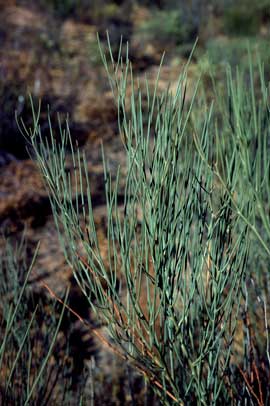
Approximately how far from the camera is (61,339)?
285 centimetres

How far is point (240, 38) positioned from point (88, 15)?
269cm

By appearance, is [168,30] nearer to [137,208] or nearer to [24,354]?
[137,208]

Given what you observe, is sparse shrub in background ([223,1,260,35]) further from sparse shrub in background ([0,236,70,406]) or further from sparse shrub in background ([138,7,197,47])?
sparse shrub in background ([0,236,70,406])

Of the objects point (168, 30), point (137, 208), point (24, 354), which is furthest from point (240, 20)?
point (24, 354)

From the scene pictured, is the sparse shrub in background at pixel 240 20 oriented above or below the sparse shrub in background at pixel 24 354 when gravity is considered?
above

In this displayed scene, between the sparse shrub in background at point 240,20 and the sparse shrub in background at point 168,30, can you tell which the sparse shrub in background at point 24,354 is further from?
the sparse shrub in background at point 240,20

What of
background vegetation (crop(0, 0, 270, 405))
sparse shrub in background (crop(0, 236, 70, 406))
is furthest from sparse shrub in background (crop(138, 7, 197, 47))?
sparse shrub in background (crop(0, 236, 70, 406))

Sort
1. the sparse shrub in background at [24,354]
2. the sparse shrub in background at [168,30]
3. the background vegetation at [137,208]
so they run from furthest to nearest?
the sparse shrub in background at [168,30]
the sparse shrub in background at [24,354]
the background vegetation at [137,208]

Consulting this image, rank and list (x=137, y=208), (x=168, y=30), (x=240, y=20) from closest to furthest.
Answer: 1. (x=137, y=208)
2. (x=168, y=30)
3. (x=240, y=20)

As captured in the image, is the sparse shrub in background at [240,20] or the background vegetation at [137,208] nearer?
the background vegetation at [137,208]

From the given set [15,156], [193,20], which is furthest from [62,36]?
[15,156]

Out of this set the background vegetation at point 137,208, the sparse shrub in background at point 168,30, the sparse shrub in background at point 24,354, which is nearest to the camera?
the background vegetation at point 137,208

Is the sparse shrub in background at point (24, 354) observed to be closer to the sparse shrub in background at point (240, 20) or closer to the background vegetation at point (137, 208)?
the background vegetation at point (137, 208)

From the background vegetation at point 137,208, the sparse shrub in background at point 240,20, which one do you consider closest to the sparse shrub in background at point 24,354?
the background vegetation at point 137,208
